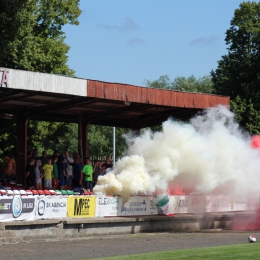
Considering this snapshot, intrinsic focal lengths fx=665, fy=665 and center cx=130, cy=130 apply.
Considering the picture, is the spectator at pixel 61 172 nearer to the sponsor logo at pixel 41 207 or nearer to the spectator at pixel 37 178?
the spectator at pixel 37 178

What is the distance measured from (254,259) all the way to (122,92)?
15.2 metres

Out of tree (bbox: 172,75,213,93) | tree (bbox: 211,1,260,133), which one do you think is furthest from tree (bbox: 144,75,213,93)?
tree (bbox: 211,1,260,133)

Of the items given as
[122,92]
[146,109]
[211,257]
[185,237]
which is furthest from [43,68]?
[211,257]

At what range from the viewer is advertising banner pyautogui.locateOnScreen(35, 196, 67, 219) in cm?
2168

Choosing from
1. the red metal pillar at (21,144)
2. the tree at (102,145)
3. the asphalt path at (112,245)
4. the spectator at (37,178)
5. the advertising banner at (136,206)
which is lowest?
Answer: the asphalt path at (112,245)

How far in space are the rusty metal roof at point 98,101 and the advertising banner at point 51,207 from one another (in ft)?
15.6

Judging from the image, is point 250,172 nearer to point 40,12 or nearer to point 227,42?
point 40,12

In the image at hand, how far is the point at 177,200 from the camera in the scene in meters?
27.1

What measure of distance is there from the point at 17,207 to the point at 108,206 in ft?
14.1

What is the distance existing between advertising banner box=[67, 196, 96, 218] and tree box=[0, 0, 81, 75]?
1601cm

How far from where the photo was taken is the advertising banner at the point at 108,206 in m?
23.8

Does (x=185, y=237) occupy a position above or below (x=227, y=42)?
below

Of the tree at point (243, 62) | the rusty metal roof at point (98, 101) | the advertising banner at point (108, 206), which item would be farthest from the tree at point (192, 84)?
the advertising banner at point (108, 206)

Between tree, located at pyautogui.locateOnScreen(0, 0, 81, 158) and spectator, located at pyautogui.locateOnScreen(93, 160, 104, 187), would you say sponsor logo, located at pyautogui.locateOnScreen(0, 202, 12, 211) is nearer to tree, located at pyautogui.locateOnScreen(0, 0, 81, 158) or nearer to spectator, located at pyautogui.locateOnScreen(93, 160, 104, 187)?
spectator, located at pyautogui.locateOnScreen(93, 160, 104, 187)
